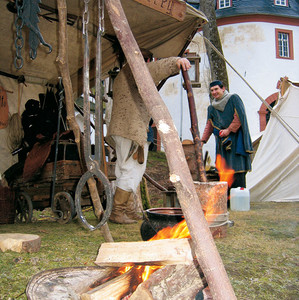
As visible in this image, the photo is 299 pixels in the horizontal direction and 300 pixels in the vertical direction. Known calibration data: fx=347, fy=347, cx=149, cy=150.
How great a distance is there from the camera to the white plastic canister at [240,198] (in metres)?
5.17

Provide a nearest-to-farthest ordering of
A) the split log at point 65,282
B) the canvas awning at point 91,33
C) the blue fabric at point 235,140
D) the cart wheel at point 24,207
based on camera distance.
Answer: the split log at point 65,282 < the canvas awning at point 91,33 < the cart wheel at point 24,207 < the blue fabric at point 235,140

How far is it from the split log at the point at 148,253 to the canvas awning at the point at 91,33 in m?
2.30

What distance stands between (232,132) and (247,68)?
490 inches

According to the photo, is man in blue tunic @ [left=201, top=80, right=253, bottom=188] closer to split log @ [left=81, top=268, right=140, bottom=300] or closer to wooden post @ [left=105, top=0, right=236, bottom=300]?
wooden post @ [left=105, top=0, right=236, bottom=300]

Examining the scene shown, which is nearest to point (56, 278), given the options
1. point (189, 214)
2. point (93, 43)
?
point (189, 214)

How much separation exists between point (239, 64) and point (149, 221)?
50.3 ft

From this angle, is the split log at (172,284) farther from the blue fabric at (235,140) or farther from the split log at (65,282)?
the blue fabric at (235,140)

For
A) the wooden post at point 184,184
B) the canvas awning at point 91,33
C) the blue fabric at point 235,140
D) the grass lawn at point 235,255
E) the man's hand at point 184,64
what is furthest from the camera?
the blue fabric at point 235,140

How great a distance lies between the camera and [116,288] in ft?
→ 5.39

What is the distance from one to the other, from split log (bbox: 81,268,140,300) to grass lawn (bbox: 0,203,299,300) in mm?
440

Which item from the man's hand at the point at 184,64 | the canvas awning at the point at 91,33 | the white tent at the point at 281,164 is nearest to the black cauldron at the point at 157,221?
the man's hand at the point at 184,64

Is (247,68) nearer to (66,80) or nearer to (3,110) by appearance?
(3,110)

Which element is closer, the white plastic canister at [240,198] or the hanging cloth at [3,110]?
the hanging cloth at [3,110]

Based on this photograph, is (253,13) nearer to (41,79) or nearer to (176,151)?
(41,79)
